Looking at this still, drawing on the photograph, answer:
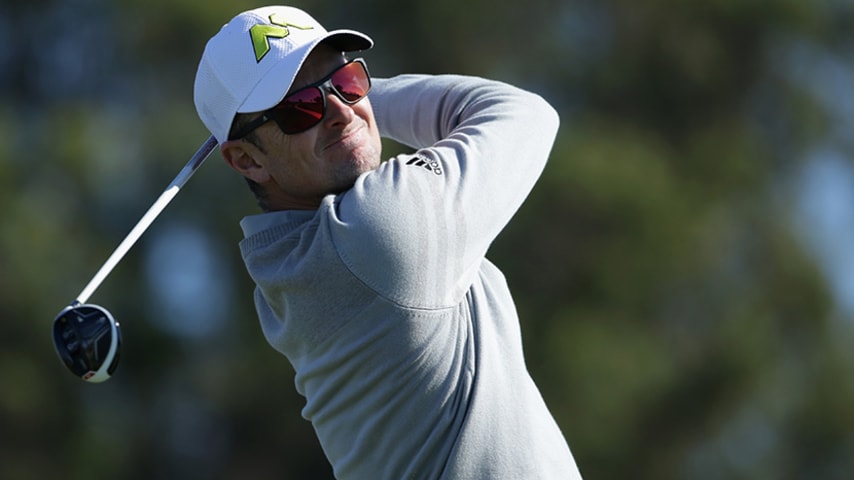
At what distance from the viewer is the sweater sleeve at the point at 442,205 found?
9.43 ft

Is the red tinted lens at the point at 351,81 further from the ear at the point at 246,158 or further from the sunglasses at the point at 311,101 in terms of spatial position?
the ear at the point at 246,158

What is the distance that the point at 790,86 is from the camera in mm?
14516

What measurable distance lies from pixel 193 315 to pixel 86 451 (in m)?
1.58

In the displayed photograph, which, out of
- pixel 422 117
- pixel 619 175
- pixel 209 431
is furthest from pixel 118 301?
pixel 422 117

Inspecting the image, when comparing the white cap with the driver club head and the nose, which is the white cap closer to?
the nose

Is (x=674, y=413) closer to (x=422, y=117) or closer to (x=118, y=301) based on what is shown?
(x=118, y=301)

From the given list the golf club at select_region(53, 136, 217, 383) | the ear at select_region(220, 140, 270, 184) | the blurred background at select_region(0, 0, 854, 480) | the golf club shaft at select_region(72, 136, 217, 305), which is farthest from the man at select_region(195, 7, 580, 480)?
the blurred background at select_region(0, 0, 854, 480)

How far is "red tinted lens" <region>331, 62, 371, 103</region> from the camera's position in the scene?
3.16m

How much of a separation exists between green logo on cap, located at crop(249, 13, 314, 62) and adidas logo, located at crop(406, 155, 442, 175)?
42 cm

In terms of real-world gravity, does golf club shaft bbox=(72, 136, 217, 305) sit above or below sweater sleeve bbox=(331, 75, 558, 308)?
below

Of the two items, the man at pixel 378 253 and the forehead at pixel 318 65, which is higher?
the forehead at pixel 318 65

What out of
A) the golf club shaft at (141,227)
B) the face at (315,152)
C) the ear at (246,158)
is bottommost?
the golf club shaft at (141,227)

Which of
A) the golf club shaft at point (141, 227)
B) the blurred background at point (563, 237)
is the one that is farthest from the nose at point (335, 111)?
the blurred background at point (563, 237)

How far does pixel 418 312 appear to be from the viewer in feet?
9.54
